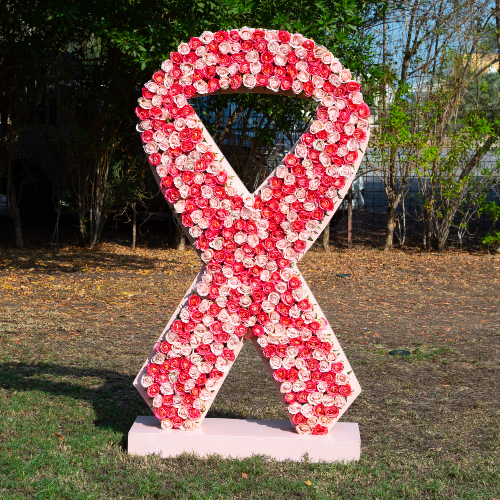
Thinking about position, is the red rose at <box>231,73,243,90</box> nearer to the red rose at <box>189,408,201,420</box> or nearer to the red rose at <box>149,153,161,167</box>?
the red rose at <box>149,153,161,167</box>


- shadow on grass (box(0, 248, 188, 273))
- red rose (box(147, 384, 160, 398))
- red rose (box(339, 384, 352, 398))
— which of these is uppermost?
red rose (box(339, 384, 352, 398))

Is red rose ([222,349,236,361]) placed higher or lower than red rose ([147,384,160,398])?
higher

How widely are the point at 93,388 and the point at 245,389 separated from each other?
3.70 feet

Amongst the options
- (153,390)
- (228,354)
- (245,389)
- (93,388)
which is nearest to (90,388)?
(93,388)

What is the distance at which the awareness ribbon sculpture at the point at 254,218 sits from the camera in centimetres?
334

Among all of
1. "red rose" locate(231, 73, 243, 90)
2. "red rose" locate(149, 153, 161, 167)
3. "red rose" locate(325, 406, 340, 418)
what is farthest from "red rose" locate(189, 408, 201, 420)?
"red rose" locate(231, 73, 243, 90)

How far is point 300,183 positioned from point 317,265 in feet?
22.7

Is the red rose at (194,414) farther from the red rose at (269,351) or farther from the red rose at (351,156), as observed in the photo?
the red rose at (351,156)

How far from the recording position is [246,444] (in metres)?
3.35

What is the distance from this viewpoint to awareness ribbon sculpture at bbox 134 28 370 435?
131 inches

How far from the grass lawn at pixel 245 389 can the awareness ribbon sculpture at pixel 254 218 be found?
423 millimetres

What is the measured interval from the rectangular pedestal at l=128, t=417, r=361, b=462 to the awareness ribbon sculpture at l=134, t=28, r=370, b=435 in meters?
0.08

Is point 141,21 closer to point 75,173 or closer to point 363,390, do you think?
point 75,173

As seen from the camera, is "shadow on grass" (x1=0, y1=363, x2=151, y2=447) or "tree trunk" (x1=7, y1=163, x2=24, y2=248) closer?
"shadow on grass" (x1=0, y1=363, x2=151, y2=447)
